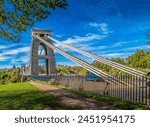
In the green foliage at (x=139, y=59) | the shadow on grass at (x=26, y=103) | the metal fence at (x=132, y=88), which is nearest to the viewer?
the shadow on grass at (x=26, y=103)

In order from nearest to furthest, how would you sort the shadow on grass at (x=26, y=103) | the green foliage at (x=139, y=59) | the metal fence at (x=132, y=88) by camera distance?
the shadow on grass at (x=26, y=103) < the metal fence at (x=132, y=88) < the green foliage at (x=139, y=59)

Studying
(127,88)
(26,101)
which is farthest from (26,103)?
(127,88)

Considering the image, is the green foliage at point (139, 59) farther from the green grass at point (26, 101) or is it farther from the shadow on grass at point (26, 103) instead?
the shadow on grass at point (26, 103)

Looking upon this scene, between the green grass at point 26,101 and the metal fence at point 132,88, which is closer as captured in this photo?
the green grass at point 26,101

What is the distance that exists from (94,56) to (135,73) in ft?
24.0

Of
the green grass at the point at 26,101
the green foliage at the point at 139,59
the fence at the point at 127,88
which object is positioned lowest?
the green grass at the point at 26,101

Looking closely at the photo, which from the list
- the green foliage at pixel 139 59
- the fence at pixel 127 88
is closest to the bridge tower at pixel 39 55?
the green foliage at pixel 139 59

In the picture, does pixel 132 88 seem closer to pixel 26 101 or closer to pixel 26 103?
pixel 26 103

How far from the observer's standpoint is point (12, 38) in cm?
1444

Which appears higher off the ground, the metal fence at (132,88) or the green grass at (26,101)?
the metal fence at (132,88)

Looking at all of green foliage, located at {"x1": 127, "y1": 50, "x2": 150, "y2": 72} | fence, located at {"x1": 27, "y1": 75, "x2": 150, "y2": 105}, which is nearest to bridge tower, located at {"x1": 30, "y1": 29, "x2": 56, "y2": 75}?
green foliage, located at {"x1": 127, "y1": 50, "x2": 150, "y2": 72}

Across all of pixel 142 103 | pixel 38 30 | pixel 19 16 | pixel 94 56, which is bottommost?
pixel 142 103

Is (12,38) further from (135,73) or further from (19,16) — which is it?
(135,73)

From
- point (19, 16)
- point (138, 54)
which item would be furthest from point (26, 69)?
point (19, 16)
